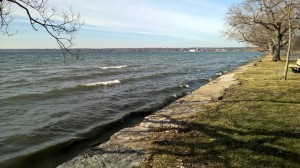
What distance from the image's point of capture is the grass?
7262mm

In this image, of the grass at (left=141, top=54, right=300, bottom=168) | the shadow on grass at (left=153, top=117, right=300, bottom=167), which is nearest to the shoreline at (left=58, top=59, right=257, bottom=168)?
the grass at (left=141, top=54, right=300, bottom=168)

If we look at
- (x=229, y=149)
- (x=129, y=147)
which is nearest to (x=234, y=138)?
(x=229, y=149)

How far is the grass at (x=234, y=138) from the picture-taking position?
7.26 m

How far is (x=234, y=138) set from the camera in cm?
875

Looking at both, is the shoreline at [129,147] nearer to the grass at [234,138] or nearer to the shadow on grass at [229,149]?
the grass at [234,138]

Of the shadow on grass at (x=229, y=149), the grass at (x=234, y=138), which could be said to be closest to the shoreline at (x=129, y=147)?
the grass at (x=234, y=138)

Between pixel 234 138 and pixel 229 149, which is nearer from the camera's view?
pixel 229 149

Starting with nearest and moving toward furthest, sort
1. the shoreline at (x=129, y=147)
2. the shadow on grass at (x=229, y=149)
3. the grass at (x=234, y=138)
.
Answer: the shadow on grass at (x=229, y=149) < the grass at (x=234, y=138) < the shoreline at (x=129, y=147)

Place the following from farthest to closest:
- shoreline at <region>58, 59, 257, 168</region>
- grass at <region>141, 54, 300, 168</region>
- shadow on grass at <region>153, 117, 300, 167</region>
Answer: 1. shoreline at <region>58, 59, 257, 168</region>
2. grass at <region>141, 54, 300, 168</region>
3. shadow on grass at <region>153, 117, 300, 167</region>

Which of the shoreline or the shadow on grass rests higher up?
the shadow on grass

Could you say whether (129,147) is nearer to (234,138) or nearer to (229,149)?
(229,149)

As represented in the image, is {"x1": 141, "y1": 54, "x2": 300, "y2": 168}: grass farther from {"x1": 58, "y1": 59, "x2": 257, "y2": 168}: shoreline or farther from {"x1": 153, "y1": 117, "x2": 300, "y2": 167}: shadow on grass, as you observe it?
{"x1": 58, "y1": 59, "x2": 257, "y2": 168}: shoreline

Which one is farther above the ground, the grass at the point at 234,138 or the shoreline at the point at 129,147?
the grass at the point at 234,138

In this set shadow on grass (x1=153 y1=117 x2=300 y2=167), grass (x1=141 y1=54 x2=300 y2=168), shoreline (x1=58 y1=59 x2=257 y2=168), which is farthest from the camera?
shoreline (x1=58 y1=59 x2=257 y2=168)
